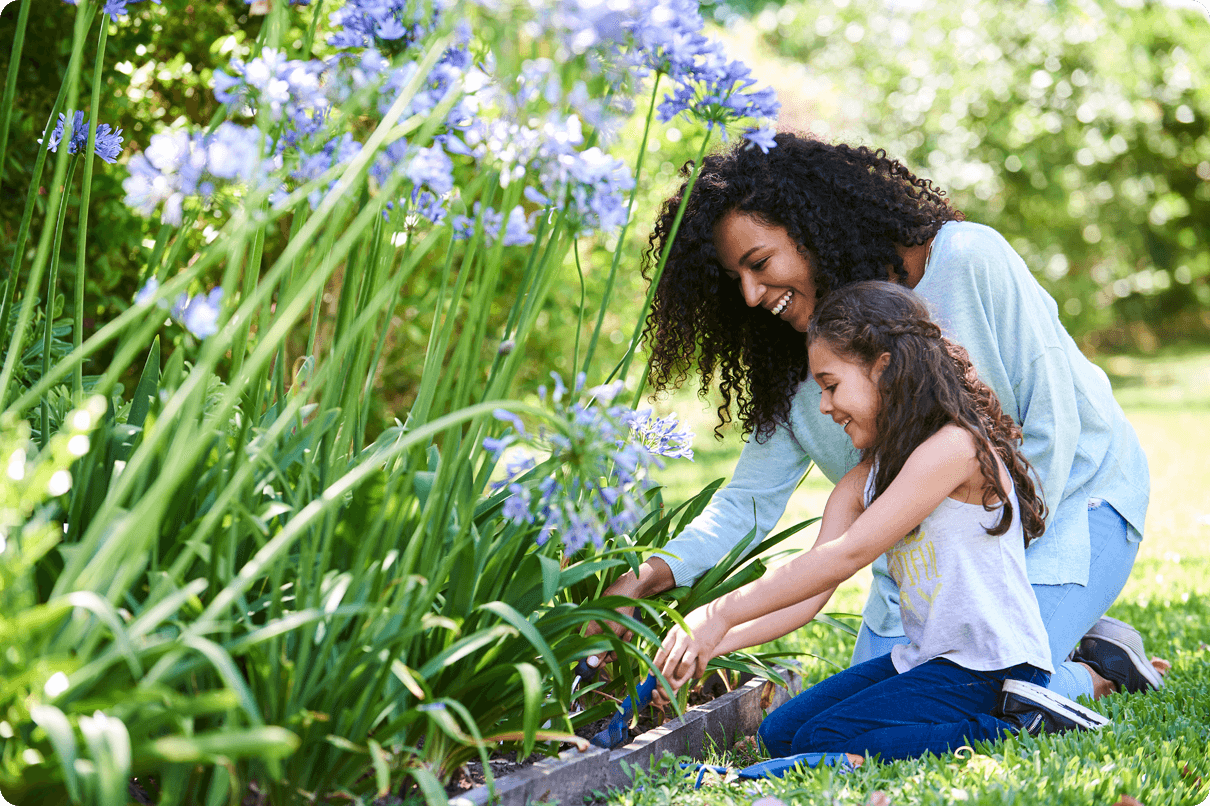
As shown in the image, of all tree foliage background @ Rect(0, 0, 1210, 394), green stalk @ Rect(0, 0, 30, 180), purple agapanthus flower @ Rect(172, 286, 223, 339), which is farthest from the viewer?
tree foliage background @ Rect(0, 0, 1210, 394)

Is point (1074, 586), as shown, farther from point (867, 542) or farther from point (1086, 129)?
point (1086, 129)

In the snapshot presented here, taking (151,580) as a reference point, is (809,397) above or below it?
above

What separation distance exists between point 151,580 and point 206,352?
0.43 metres

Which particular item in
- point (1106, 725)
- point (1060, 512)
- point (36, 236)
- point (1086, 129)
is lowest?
→ point (1106, 725)

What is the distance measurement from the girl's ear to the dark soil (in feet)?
2.66

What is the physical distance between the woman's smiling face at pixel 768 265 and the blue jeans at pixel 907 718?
0.90m

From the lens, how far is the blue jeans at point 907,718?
82.7 inches

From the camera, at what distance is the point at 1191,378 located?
14.1 meters

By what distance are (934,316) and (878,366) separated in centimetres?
33

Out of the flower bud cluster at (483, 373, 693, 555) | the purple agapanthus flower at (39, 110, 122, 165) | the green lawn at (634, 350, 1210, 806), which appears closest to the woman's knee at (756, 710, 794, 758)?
the green lawn at (634, 350, 1210, 806)

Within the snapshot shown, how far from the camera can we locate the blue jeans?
6.89ft

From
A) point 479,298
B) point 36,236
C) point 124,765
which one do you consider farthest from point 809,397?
point 36,236

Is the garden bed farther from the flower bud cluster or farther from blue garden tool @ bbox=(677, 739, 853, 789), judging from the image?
the flower bud cluster

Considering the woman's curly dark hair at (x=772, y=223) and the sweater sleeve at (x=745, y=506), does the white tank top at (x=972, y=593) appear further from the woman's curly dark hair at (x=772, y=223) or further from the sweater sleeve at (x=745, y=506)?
the woman's curly dark hair at (x=772, y=223)
